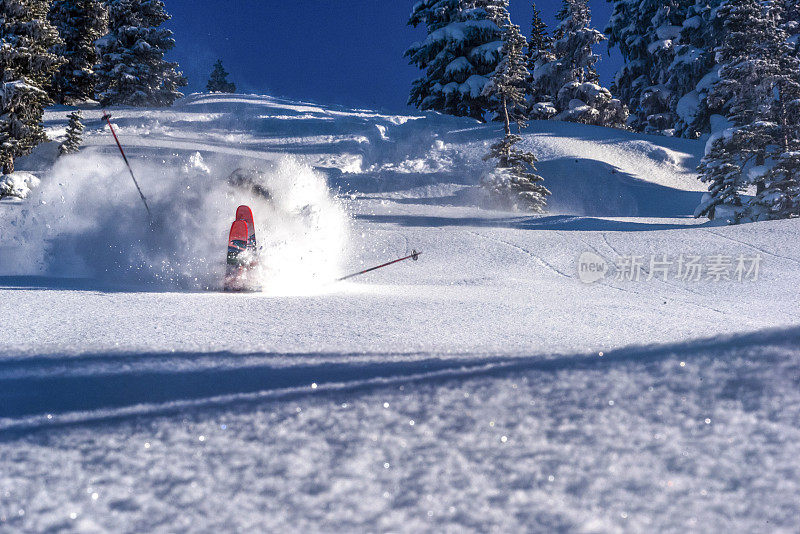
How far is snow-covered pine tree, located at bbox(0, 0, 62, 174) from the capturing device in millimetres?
17312

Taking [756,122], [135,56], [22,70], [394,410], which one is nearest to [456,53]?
[135,56]

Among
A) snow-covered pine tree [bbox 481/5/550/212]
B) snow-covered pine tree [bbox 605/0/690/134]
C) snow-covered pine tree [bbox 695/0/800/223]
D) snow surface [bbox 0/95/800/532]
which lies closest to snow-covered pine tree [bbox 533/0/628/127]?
snow-covered pine tree [bbox 605/0/690/134]

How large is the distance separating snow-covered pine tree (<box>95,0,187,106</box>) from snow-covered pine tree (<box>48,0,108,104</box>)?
5.08 ft

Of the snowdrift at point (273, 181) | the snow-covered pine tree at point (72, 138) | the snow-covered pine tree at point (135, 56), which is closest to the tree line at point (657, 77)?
the snowdrift at point (273, 181)

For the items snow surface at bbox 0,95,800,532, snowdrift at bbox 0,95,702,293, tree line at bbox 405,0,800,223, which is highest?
tree line at bbox 405,0,800,223

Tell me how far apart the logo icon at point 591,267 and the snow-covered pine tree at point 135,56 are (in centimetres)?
2679

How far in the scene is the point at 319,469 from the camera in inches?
57.6

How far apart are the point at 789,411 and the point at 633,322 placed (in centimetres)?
264

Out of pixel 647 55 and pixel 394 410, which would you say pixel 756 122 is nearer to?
pixel 394 410

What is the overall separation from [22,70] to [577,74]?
25.1 metres

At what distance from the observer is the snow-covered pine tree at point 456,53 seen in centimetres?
2909

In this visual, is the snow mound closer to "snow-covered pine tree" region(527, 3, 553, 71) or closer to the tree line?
the tree line

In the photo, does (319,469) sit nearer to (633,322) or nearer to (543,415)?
(543,415)

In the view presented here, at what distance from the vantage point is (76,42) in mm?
29750
